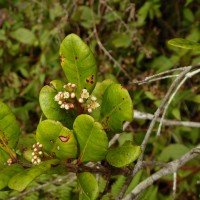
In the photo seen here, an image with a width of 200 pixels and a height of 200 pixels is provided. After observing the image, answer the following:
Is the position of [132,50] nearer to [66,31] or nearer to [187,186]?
[66,31]

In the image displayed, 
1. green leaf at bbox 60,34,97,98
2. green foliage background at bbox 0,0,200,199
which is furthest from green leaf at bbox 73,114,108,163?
green foliage background at bbox 0,0,200,199

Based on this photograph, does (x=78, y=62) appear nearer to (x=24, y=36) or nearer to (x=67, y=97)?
(x=67, y=97)

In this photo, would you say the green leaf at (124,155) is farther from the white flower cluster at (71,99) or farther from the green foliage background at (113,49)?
the green foliage background at (113,49)

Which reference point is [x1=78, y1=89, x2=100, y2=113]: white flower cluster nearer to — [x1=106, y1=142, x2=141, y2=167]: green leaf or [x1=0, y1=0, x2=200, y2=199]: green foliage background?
[x1=106, y1=142, x2=141, y2=167]: green leaf

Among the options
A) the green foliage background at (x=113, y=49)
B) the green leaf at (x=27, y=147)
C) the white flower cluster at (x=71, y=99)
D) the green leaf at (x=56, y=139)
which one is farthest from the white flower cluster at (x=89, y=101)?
the green foliage background at (x=113, y=49)

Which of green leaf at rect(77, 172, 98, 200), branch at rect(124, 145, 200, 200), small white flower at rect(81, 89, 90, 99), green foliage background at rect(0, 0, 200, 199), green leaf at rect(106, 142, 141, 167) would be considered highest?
small white flower at rect(81, 89, 90, 99)
